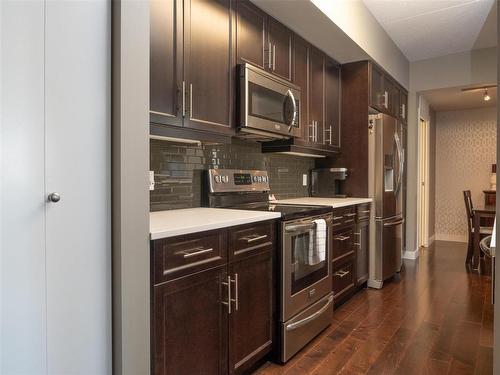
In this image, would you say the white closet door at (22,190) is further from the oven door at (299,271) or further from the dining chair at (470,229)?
the dining chair at (470,229)

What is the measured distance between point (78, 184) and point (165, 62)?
89cm

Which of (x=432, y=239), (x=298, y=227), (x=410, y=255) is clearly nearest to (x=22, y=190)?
(x=298, y=227)

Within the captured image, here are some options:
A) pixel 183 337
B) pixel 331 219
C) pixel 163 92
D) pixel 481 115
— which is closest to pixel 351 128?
pixel 331 219

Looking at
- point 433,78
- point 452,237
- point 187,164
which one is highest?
point 433,78

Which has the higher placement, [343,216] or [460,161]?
[460,161]

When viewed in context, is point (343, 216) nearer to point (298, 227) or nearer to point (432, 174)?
point (298, 227)

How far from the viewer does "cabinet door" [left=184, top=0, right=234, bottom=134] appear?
1915 millimetres

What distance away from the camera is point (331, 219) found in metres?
2.65

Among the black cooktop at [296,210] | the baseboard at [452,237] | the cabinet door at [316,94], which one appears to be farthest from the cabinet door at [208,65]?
the baseboard at [452,237]

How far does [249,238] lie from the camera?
185 centimetres

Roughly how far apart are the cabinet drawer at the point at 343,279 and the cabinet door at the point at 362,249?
0.16 m

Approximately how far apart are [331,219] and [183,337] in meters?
1.54

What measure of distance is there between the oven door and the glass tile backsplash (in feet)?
2.29

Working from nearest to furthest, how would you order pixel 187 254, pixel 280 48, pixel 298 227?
pixel 187 254
pixel 298 227
pixel 280 48
